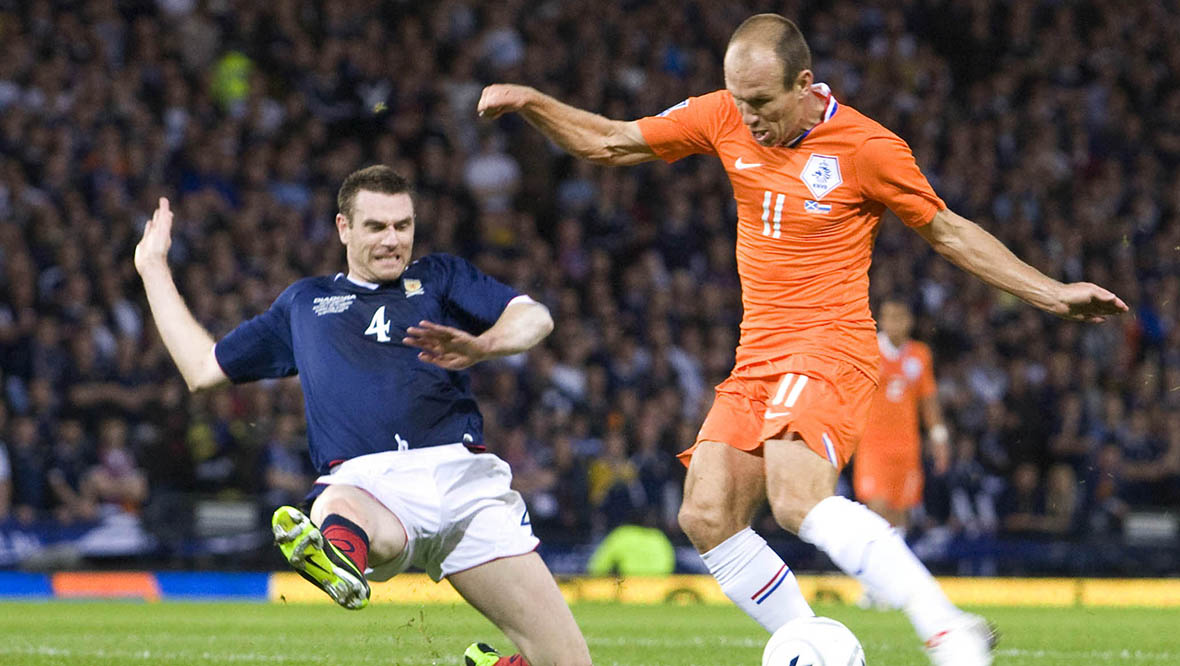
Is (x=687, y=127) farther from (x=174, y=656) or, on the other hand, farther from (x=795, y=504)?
(x=174, y=656)

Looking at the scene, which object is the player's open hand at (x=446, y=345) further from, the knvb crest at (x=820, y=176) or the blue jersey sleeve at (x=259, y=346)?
the knvb crest at (x=820, y=176)

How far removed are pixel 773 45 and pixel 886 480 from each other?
793 cm

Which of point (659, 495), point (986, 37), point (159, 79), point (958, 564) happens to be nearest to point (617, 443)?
point (659, 495)

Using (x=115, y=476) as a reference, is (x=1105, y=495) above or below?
below

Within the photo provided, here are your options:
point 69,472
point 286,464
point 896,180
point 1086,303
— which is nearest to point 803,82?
point 896,180

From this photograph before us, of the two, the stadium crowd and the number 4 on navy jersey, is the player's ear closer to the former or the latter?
the number 4 on navy jersey

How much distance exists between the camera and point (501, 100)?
5.95 meters

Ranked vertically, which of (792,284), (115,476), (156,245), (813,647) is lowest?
(115,476)

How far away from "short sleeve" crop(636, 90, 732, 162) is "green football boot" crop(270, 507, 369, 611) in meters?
2.16

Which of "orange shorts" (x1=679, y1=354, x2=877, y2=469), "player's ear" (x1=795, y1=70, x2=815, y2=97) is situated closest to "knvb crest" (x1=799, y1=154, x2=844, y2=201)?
"player's ear" (x1=795, y1=70, x2=815, y2=97)

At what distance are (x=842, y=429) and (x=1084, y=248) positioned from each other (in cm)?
1361

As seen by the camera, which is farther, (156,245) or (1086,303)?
(156,245)

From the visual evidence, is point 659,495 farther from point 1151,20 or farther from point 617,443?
point 1151,20

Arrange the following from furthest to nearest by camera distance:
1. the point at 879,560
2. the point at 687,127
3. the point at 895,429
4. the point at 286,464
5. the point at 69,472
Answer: the point at 286,464, the point at 69,472, the point at 895,429, the point at 687,127, the point at 879,560
